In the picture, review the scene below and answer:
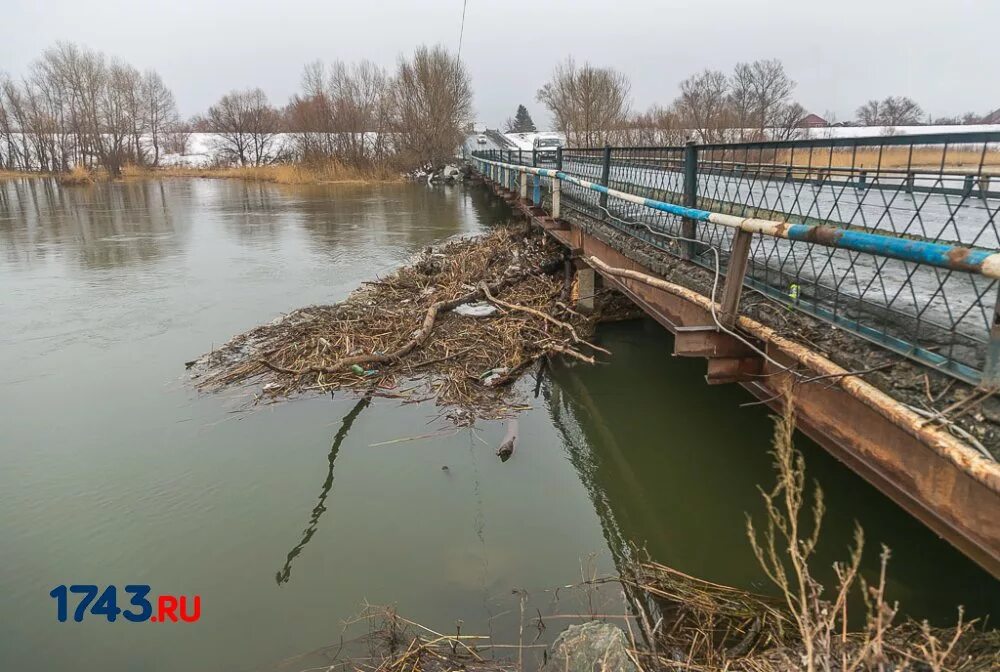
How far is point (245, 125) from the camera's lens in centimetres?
5853

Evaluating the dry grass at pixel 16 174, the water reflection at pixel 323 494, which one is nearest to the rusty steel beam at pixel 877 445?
the water reflection at pixel 323 494

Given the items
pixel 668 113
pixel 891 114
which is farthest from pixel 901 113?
pixel 668 113

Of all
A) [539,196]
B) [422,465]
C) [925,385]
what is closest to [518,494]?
[422,465]

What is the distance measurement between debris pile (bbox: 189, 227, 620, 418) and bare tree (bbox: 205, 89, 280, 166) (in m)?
55.4

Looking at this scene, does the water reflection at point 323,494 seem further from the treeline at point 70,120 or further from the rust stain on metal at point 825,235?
the treeline at point 70,120

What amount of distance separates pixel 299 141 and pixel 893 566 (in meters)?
51.1

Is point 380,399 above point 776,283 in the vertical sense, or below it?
below

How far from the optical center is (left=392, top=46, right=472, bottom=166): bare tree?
4203 cm

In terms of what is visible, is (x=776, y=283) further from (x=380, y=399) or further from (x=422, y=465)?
(x=380, y=399)

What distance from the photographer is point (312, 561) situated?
12.6 ft

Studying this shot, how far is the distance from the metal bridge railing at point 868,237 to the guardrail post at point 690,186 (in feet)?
0.03

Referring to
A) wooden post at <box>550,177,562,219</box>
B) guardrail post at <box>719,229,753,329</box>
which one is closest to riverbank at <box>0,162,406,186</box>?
wooden post at <box>550,177,562,219</box>

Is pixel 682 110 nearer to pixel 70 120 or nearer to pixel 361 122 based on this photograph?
pixel 361 122

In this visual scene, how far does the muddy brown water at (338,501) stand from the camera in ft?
11.0
